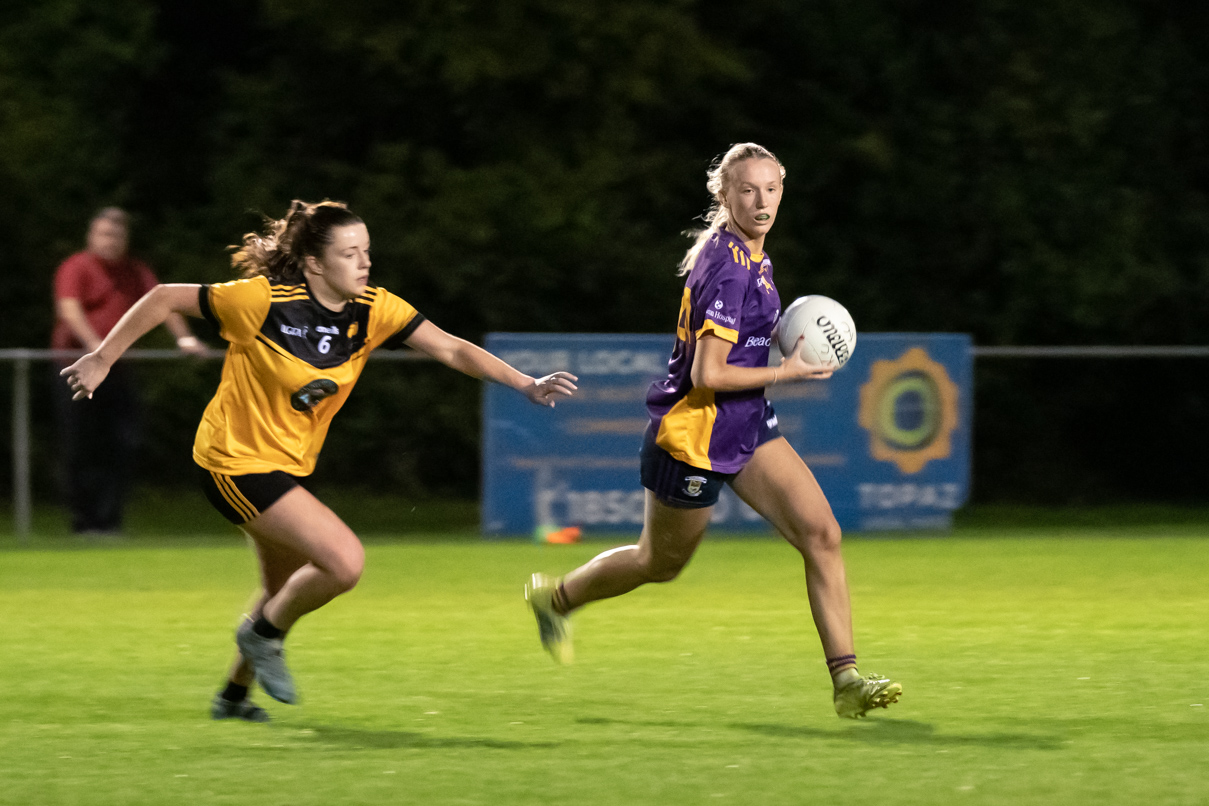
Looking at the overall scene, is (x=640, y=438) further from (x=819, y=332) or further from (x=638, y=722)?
(x=638, y=722)

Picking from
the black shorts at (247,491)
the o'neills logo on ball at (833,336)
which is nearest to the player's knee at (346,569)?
the black shorts at (247,491)

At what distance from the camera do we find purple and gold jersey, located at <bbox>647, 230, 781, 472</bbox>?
6.76 m

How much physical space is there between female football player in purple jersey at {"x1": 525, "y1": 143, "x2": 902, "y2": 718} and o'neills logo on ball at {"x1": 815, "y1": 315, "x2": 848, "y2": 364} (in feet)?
0.42

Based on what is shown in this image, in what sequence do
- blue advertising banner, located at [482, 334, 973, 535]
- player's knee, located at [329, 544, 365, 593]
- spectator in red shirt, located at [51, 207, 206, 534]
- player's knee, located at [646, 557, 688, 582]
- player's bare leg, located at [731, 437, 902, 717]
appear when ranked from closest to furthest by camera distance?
player's knee, located at [329, 544, 365, 593]
player's bare leg, located at [731, 437, 902, 717]
player's knee, located at [646, 557, 688, 582]
spectator in red shirt, located at [51, 207, 206, 534]
blue advertising banner, located at [482, 334, 973, 535]

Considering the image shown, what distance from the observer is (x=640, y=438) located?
13.4 meters

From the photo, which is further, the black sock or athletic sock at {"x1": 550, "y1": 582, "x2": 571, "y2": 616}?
athletic sock at {"x1": 550, "y1": 582, "x2": 571, "y2": 616}

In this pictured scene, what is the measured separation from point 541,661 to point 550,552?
15.3 feet

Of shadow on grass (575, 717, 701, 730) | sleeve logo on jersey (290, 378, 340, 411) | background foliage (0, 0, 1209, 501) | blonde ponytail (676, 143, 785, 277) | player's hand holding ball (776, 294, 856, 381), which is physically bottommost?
shadow on grass (575, 717, 701, 730)

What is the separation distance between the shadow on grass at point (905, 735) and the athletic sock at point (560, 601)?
3.92 ft

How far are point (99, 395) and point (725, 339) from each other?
7476 millimetres

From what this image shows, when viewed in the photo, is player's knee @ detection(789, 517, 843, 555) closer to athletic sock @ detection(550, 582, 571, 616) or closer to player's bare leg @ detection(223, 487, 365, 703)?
athletic sock @ detection(550, 582, 571, 616)

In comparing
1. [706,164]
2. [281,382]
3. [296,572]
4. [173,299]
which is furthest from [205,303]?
[706,164]

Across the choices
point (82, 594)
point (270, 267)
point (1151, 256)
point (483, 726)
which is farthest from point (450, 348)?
point (1151, 256)

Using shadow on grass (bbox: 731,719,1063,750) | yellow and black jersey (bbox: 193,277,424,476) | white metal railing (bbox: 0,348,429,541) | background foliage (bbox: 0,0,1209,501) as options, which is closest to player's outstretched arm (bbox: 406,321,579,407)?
yellow and black jersey (bbox: 193,277,424,476)
